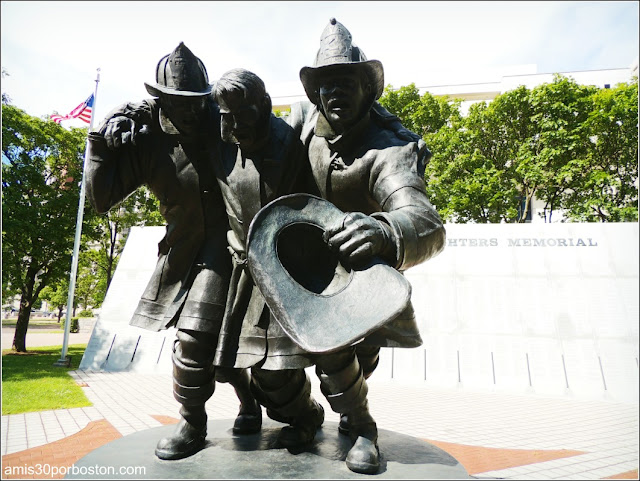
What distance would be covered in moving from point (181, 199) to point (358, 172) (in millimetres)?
1109

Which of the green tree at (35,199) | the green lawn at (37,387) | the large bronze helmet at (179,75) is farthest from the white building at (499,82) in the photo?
the large bronze helmet at (179,75)

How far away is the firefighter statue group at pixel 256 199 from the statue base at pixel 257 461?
105mm

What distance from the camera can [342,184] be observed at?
8.70 feet

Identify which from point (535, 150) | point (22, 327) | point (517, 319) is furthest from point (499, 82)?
point (22, 327)

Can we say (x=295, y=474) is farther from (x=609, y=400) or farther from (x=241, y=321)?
(x=609, y=400)

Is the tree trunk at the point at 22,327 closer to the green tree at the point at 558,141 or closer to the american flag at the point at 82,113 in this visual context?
the american flag at the point at 82,113

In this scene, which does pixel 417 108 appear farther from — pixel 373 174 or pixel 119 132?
pixel 119 132

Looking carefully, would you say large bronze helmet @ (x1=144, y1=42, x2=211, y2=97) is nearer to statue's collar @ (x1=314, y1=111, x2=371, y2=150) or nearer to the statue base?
statue's collar @ (x1=314, y1=111, x2=371, y2=150)

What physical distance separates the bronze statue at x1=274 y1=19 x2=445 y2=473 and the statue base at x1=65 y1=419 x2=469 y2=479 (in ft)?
0.65

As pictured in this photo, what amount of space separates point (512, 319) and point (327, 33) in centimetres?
1028

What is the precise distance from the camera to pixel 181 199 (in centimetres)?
278

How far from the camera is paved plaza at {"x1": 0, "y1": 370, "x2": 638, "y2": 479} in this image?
514cm

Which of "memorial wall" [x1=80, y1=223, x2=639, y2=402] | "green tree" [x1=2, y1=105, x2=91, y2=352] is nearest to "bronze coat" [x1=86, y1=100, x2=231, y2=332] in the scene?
"memorial wall" [x1=80, y1=223, x2=639, y2=402]

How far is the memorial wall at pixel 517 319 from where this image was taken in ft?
34.1
